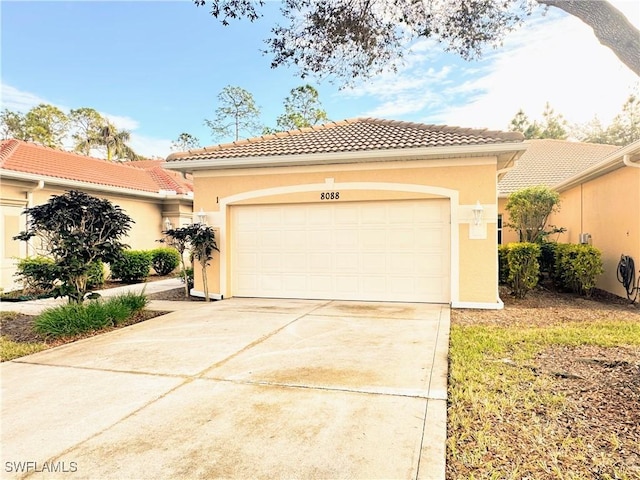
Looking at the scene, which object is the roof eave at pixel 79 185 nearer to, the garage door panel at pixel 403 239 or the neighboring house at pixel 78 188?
the neighboring house at pixel 78 188

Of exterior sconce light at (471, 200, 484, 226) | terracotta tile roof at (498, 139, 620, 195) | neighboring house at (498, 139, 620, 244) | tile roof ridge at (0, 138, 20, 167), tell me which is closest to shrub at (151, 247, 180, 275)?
tile roof ridge at (0, 138, 20, 167)

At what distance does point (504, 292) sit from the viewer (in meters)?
10.4

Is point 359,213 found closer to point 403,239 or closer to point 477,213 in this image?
point 403,239

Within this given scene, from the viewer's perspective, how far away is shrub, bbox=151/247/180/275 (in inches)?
599

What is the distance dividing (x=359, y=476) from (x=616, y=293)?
413 inches

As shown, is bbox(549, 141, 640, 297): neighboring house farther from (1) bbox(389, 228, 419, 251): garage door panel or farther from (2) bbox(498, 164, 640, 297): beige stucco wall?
(1) bbox(389, 228, 419, 251): garage door panel

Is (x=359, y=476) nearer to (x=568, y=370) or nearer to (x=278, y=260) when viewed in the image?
(x=568, y=370)

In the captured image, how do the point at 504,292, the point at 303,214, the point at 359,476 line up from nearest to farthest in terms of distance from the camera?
the point at 359,476 → the point at 303,214 → the point at 504,292

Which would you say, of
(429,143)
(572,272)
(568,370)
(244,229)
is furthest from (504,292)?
(244,229)

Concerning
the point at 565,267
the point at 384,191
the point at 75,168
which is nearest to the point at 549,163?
the point at 565,267

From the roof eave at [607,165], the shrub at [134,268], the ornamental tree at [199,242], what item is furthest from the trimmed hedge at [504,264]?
the shrub at [134,268]

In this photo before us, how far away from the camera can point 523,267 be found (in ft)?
30.5

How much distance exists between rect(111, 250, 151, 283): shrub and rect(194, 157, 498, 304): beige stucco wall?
4803mm

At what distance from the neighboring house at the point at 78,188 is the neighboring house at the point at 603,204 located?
11.3 meters
